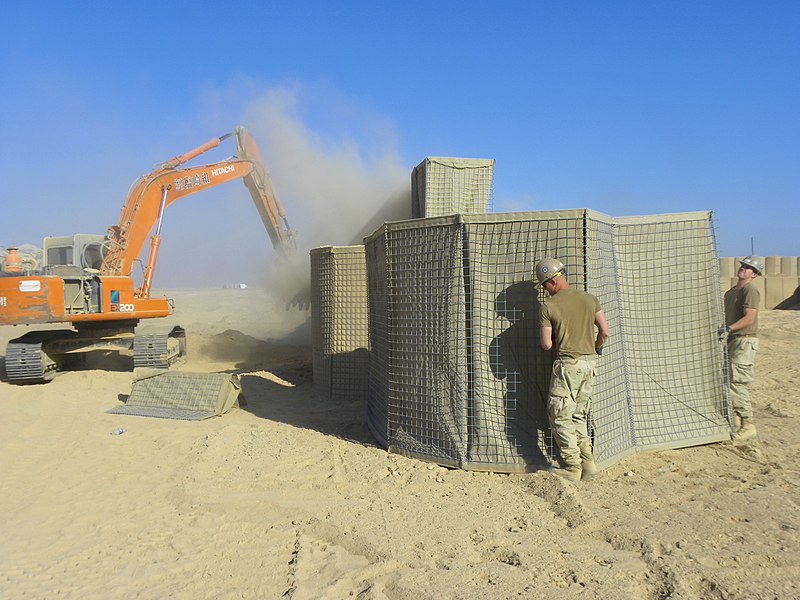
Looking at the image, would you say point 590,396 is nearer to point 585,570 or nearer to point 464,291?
point 464,291

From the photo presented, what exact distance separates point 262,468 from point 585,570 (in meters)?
3.26

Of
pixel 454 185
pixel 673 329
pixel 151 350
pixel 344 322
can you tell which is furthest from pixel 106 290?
pixel 673 329

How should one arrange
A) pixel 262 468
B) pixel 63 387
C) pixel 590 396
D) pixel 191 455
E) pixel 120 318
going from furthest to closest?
1. pixel 120 318
2. pixel 63 387
3. pixel 191 455
4. pixel 262 468
5. pixel 590 396

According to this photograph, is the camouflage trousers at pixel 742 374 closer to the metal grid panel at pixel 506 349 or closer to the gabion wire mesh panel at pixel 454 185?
the metal grid panel at pixel 506 349

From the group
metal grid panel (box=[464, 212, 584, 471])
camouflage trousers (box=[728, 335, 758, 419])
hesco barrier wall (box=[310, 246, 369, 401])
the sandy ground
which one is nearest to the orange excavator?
the sandy ground

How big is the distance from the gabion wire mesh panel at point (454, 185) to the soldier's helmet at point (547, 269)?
4471 mm

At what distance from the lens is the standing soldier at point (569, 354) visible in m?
4.95

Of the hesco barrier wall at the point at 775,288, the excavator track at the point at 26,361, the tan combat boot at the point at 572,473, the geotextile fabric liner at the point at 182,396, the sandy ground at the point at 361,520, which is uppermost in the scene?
the hesco barrier wall at the point at 775,288

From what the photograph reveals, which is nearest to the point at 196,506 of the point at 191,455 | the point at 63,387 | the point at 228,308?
the point at 191,455

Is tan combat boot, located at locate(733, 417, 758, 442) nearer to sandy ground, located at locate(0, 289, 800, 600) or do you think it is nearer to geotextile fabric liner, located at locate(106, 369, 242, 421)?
sandy ground, located at locate(0, 289, 800, 600)

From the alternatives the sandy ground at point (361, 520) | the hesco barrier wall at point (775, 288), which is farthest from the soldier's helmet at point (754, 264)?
the hesco barrier wall at point (775, 288)

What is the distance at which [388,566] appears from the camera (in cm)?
377

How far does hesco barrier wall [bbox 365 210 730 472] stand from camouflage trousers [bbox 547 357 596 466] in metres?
0.30

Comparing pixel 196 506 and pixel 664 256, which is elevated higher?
pixel 664 256
